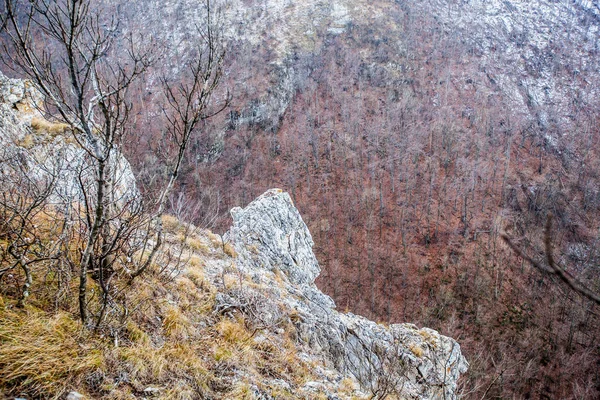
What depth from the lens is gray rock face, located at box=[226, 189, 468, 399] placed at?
21.1 ft

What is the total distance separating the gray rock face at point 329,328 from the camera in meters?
6.42

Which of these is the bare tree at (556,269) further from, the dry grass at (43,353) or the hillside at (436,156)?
the hillside at (436,156)

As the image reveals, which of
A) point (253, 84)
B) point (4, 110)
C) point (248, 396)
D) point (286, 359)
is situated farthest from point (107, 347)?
point (253, 84)

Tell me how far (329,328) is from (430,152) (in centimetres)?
4376

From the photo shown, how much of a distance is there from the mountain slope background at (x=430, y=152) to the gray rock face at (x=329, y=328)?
15739 mm

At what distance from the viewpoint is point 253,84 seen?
165 ft

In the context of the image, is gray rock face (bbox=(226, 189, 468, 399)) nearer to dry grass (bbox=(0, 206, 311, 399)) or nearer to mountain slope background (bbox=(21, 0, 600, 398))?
dry grass (bbox=(0, 206, 311, 399))

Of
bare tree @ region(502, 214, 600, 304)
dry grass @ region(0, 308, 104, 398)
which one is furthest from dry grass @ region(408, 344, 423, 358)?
bare tree @ region(502, 214, 600, 304)

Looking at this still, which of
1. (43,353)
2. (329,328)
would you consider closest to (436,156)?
(329,328)

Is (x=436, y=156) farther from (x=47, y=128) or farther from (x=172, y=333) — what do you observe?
(x=172, y=333)

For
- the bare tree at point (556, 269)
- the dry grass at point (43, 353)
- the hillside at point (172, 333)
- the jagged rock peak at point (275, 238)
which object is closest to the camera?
the bare tree at point (556, 269)

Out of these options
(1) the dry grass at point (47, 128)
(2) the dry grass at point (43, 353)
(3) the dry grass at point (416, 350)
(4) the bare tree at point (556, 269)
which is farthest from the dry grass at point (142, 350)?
(1) the dry grass at point (47, 128)

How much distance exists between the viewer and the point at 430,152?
150ft

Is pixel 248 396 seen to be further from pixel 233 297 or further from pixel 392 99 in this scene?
pixel 392 99
